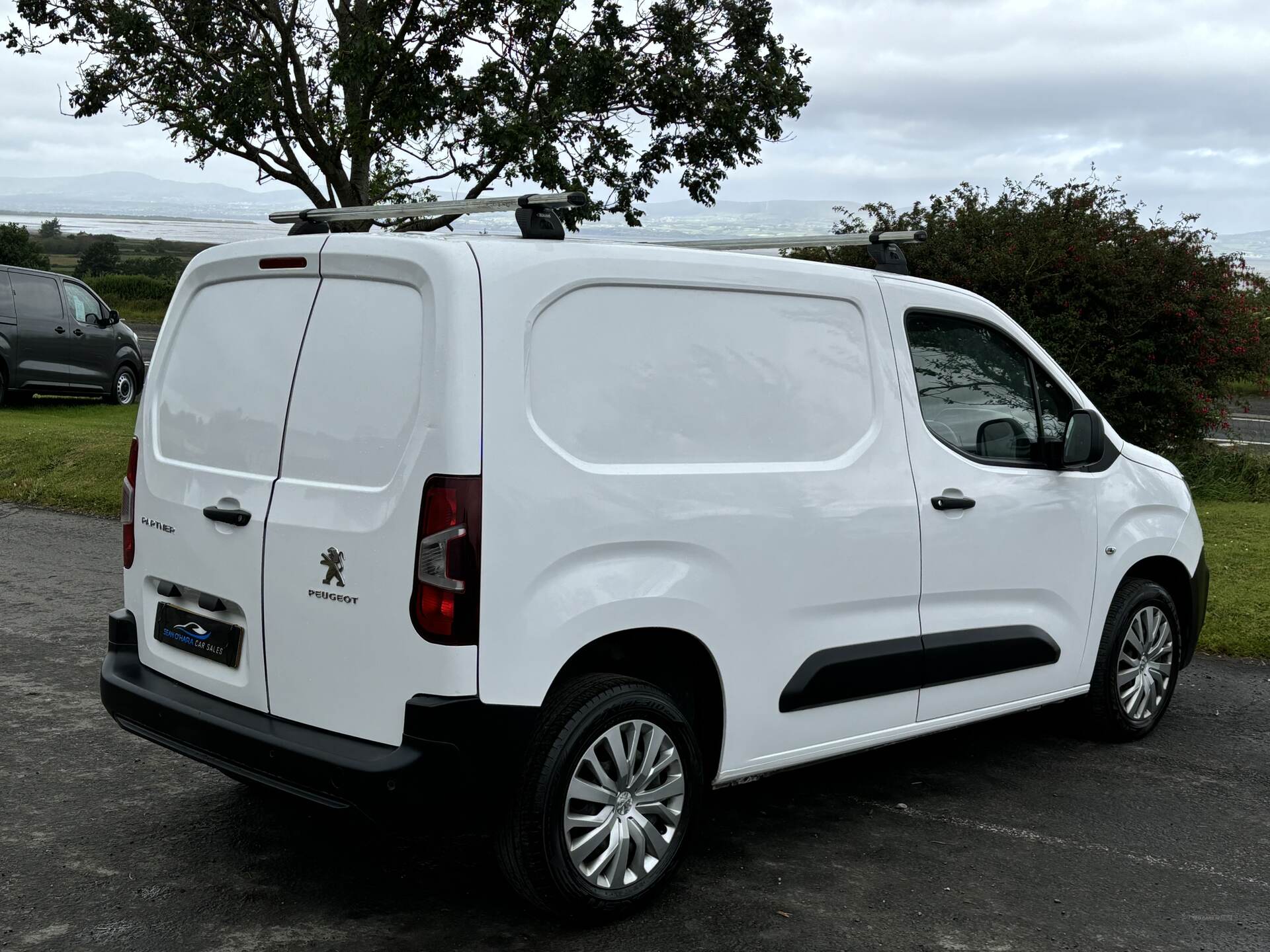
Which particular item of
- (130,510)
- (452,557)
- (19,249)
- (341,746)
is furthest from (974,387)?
(19,249)

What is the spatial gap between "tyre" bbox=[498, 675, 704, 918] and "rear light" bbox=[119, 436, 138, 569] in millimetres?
1681

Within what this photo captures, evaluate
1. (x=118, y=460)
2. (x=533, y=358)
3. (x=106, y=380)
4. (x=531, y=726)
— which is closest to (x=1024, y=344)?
(x=533, y=358)

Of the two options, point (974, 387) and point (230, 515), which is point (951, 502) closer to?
point (974, 387)

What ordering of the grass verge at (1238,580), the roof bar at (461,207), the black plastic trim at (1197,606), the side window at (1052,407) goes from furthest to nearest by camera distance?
1. the grass verge at (1238,580)
2. the black plastic trim at (1197,606)
3. the side window at (1052,407)
4. the roof bar at (461,207)

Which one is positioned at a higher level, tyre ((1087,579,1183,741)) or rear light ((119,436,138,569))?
rear light ((119,436,138,569))

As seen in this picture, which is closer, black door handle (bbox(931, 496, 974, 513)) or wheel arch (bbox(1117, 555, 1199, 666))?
black door handle (bbox(931, 496, 974, 513))

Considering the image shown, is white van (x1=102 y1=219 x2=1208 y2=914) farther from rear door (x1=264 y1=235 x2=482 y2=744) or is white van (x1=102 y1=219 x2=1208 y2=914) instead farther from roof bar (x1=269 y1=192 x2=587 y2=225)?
roof bar (x1=269 y1=192 x2=587 y2=225)

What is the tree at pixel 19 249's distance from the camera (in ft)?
160

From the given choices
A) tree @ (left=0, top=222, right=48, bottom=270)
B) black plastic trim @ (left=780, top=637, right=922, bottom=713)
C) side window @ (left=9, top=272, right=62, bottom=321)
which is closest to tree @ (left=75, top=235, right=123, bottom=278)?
tree @ (left=0, top=222, right=48, bottom=270)

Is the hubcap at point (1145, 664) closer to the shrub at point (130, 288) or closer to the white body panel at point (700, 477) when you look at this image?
the white body panel at point (700, 477)

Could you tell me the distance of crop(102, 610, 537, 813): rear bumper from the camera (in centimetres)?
349

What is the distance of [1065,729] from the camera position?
5945 millimetres

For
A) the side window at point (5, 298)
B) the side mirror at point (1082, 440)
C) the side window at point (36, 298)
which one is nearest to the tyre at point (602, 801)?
the side mirror at point (1082, 440)

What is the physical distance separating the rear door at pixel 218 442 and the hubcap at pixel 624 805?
38.8 inches
